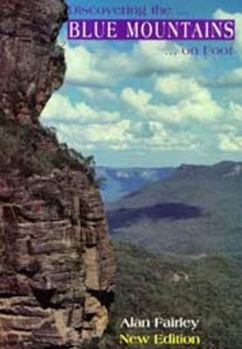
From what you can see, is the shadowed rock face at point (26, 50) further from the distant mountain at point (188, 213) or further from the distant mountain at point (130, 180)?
the distant mountain at point (130, 180)

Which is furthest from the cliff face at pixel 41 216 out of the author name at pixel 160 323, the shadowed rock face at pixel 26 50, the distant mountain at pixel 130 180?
the distant mountain at pixel 130 180

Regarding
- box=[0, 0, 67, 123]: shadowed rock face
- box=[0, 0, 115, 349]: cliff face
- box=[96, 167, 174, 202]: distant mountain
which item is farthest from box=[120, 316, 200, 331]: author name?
box=[96, 167, 174, 202]: distant mountain

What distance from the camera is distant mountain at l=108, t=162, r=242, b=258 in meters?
54.4

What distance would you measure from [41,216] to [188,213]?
170ft

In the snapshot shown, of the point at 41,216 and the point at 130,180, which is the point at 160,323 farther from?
the point at 130,180

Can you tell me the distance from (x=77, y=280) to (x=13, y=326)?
1.43m

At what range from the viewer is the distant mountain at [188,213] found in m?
54.4

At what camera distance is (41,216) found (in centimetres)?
1758

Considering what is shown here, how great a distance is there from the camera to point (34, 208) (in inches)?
691

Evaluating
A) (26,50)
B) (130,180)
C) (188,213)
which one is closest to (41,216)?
(26,50)

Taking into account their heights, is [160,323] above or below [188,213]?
below

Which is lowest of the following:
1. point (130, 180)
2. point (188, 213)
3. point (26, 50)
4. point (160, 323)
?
point (160, 323)

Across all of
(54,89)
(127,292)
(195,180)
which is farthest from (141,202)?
(54,89)

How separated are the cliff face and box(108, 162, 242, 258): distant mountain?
28.5 meters
